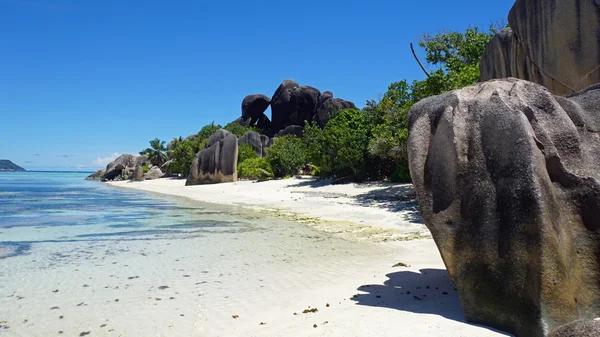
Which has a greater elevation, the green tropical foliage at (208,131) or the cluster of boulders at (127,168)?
the green tropical foliage at (208,131)

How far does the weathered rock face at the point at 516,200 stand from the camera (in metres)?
3.99

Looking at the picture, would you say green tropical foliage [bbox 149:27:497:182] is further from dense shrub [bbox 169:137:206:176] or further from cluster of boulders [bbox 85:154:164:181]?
cluster of boulders [bbox 85:154:164:181]

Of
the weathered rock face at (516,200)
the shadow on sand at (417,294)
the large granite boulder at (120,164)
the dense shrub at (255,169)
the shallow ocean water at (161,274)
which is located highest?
the large granite boulder at (120,164)

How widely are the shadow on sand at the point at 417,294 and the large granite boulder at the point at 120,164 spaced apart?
2318 inches

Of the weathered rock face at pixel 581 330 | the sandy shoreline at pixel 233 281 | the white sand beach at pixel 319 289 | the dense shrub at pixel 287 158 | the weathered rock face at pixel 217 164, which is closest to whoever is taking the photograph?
the weathered rock face at pixel 581 330

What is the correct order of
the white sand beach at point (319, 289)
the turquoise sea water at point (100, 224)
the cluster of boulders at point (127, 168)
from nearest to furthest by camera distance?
1. the white sand beach at point (319, 289)
2. the turquoise sea water at point (100, 224)
3. the cluster of boulders at point (127, 168)

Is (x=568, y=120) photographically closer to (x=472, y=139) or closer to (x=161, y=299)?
(x=472, y=139)

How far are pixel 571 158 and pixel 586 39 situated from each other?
5659 millimetres

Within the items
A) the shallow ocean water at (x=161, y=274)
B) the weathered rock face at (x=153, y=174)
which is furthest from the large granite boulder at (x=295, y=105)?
the shallow ocean water at (x=161, y=274)

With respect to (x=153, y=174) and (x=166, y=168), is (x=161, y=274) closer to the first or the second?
(x=153, y=174)

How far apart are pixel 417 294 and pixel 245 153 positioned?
34.1 metres

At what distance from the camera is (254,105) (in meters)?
63.2

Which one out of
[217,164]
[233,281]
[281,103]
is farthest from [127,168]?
[233,281]

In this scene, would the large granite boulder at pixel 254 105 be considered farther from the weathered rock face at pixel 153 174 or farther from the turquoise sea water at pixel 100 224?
the turquoise sea water at pixel 100 224
